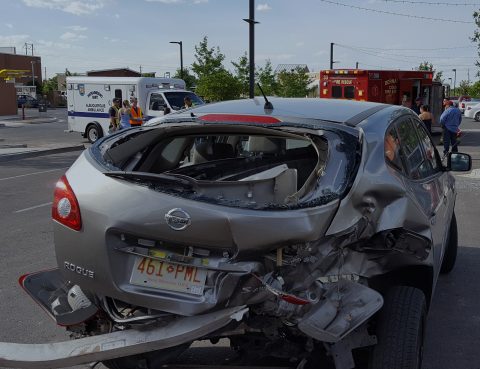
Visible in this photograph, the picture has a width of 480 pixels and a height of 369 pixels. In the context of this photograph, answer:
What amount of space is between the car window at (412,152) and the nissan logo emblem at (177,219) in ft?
5.22

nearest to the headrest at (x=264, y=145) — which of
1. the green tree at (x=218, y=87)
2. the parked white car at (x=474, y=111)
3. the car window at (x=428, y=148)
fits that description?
the car window at (x=428, y=148)

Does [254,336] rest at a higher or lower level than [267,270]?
lower

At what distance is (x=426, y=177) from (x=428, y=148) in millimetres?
767

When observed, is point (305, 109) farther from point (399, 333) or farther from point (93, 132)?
point (93, 132)

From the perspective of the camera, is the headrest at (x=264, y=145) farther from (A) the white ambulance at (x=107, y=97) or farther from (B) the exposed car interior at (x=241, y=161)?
(A) the white ambulance at (x=107, y=97)

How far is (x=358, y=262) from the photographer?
→ 2951mm

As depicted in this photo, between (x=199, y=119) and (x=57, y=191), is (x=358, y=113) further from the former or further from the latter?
(x=57, y=191)

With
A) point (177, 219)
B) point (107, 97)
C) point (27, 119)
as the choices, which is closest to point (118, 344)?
point (177, 219)

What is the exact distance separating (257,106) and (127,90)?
17935mm

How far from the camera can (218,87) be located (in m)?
26.7

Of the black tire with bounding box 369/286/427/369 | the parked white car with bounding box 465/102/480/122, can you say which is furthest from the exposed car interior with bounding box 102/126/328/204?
the parked white car with bounding box 465/102/480/122

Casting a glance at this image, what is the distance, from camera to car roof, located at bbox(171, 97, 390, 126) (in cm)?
329

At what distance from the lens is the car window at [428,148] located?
4.42 metres

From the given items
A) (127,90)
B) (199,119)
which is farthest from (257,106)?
A: (127,90)
